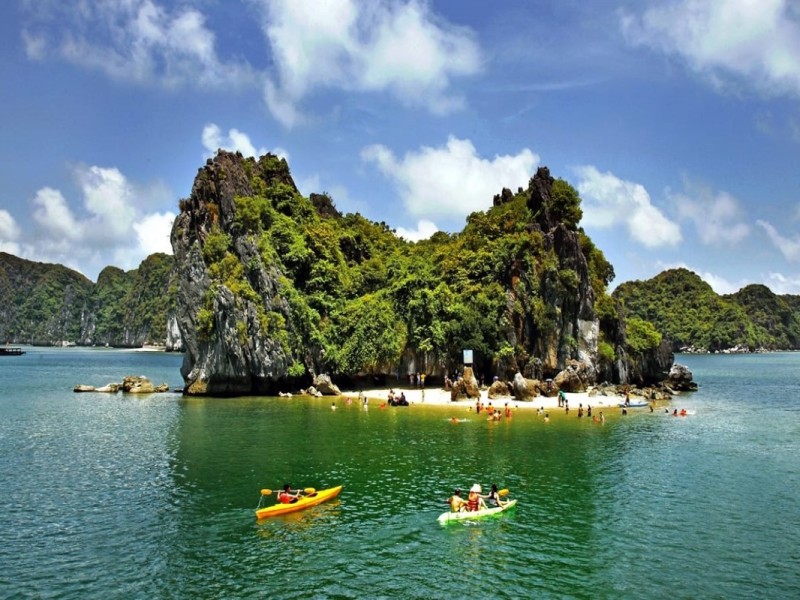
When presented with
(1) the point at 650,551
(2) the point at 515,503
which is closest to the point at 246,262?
(2) the point at 515,503

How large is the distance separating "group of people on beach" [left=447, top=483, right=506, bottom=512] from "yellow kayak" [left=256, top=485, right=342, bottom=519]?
553cm

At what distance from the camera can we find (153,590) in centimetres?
1770

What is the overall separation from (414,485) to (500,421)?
21.8 m

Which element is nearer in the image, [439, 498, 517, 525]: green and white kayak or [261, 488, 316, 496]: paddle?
[439, 498, 517, 525]: green and white kayak

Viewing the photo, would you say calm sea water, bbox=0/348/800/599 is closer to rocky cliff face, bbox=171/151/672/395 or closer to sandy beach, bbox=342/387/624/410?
sandy beach, bbox=342/387/624/410

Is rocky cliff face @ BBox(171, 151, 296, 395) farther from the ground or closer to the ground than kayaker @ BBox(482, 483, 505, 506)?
farther from the ground

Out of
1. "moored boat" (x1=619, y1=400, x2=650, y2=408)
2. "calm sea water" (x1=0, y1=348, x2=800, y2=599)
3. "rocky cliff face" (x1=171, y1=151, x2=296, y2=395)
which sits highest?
"rocky cliff face" (x1=171, y1=151, x2=296, y2=395)

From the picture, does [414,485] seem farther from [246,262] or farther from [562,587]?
[246,262]

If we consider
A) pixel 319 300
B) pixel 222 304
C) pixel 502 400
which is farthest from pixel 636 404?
pixel 222 304

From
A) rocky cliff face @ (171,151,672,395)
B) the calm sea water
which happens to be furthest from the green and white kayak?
rocky cliff face @ (171,151,672,395)

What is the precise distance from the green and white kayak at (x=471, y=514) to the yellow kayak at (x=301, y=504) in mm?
5471

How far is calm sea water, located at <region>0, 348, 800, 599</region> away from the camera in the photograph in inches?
736

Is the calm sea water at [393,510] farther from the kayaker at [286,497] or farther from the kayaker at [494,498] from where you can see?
the kayaker at [286,497]

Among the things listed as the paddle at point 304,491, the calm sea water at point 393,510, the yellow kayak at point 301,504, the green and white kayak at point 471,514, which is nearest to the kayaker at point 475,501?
the green and white kayak at point 471,514
